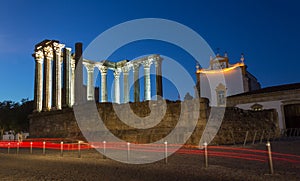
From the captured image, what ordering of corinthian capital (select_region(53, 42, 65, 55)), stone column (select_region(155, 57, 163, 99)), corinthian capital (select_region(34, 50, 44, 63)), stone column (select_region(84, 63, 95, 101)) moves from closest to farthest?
corinthian capital (select_region(53, 42, 65, 55)) → stone column (select_region(155, 57, 163, 99)) → corinthian capital (select_region(34, 50, 44, 63)) → stone column (select_region(84, 63, 95, 101))

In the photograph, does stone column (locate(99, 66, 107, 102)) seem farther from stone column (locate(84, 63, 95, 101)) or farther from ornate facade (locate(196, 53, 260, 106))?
ornate facade (locate(196, 53, 260, 106))

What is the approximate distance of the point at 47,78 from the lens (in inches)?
1161

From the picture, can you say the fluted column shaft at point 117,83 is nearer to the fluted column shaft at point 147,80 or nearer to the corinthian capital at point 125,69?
the corinthian capital at point 125,69

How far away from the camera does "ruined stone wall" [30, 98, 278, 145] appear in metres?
15.2

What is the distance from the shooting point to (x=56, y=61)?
2858 centimetres

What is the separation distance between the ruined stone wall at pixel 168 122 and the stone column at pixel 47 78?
5.38 meters

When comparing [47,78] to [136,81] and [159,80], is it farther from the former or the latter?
[159,80]

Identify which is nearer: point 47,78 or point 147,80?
point 47,78

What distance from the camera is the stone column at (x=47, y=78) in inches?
1138

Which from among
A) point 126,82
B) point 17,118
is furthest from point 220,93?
point 17,118

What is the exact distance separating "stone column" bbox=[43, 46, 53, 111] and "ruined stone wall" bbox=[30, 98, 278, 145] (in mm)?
5385

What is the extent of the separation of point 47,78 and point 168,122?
61.2 ft

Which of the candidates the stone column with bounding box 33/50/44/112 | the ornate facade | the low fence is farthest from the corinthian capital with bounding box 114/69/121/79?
the low fence

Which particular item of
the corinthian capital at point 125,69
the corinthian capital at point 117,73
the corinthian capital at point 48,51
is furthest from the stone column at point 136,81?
the corinthian capital at point 48,51
